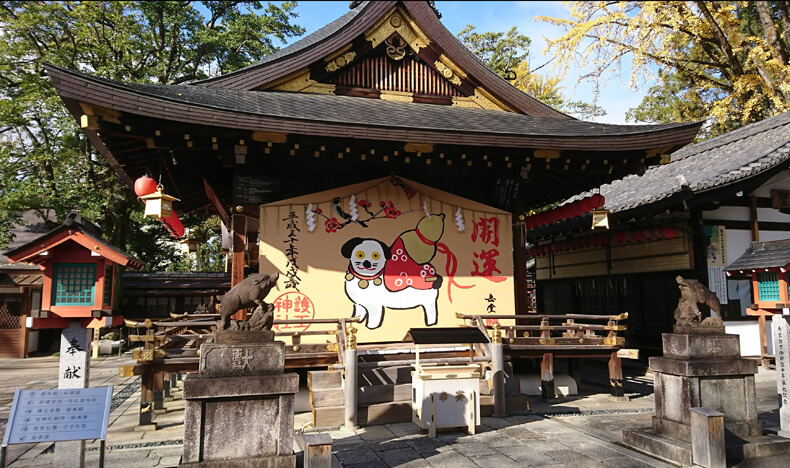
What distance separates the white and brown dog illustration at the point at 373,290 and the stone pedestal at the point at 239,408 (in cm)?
465

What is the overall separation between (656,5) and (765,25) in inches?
165

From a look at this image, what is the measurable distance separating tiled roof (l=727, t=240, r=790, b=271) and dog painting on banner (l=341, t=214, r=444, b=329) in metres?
5.28

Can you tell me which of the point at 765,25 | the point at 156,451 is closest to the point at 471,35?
the point at 765,25

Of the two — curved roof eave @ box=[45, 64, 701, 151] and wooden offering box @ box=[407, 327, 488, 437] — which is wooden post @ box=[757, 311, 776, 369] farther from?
wooden offering box @ box=[407, 327, 488, 437]

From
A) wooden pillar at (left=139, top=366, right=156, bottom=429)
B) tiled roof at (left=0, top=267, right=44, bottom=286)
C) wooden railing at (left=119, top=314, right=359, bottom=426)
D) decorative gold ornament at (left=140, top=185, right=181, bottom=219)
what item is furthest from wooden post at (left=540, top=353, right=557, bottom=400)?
tiled roof at (left=0, top=267, right=44, bottom=286)

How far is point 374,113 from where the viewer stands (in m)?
9.82

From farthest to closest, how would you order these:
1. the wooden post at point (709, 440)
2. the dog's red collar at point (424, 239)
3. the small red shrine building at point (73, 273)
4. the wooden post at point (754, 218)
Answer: the wooden post at point (754, 218), the dog's red collar at point (424, 239), the wooden post at point (709, 440), the small red shrine building at point (73, 273)

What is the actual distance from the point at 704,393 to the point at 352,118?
265 inches

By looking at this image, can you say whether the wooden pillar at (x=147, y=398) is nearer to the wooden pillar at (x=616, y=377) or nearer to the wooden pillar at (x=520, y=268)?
the wooden pillar at (x=520, y=268)

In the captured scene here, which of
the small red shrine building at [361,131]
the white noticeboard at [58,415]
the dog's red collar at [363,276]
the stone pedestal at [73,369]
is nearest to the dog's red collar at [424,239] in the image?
the small red shrine building at [361,131]

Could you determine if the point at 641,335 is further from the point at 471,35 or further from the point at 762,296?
the point at 471,35

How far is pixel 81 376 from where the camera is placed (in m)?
5.49

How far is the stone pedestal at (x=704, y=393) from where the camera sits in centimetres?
627

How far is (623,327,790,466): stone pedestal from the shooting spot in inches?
247
